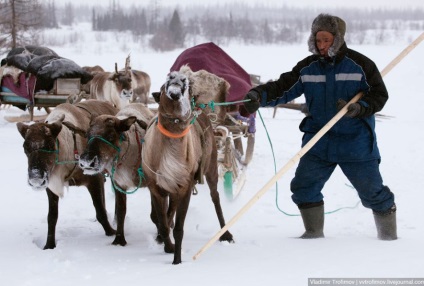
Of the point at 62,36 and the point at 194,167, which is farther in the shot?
the point at 62,36

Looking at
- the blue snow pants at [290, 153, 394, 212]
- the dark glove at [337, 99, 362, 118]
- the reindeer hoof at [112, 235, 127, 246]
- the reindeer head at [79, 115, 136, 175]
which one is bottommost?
the reindeer hoof at [112, 235, 127, 246]

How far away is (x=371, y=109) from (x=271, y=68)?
37402 millimetres

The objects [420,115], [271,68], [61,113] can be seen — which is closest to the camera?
[61,113]

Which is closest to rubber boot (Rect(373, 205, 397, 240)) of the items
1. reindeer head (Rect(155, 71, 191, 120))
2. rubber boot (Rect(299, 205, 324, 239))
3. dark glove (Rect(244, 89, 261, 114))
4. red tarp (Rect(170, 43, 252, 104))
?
rubber boot (Rect(299, 205, 324, 239))

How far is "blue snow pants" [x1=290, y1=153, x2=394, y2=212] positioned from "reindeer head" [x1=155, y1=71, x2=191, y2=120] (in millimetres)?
1486

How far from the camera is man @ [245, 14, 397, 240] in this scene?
14.7 feet

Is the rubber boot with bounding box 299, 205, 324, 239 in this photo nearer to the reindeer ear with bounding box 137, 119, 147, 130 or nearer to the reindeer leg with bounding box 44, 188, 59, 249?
the reindeer ear with bounding box 137, 119, 147, 130

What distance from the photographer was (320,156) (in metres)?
4.78

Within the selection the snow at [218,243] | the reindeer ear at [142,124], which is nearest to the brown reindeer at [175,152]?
the snow at [218,243]

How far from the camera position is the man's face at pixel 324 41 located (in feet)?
14.8

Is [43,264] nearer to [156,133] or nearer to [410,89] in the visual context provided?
[156,133]

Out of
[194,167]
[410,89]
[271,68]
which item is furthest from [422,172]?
[271,68]

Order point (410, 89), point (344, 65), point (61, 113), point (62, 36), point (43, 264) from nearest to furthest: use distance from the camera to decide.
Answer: point (43, 264) → point (344, 65) → point (61, 113) → point (410, 89) → point (62, 36)

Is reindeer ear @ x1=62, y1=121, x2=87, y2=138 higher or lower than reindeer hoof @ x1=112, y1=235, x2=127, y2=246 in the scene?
higher
